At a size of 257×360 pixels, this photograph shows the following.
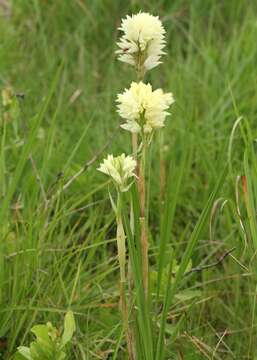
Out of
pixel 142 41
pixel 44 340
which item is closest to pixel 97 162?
pixel 44 340

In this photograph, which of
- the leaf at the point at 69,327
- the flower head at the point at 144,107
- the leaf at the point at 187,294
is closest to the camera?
Answer: the flower head at the point at 144,107

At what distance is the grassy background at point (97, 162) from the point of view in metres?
1.82

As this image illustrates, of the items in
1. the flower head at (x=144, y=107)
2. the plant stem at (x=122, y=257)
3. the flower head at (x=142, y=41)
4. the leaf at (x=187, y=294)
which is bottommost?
the leaf at (x=187, y=294)

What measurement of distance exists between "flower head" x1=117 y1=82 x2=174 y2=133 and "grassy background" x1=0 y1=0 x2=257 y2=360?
255 mm

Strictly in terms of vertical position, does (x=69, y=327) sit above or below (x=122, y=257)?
below

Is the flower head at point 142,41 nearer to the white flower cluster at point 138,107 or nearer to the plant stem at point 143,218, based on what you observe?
the white flower cluster at point 138,107

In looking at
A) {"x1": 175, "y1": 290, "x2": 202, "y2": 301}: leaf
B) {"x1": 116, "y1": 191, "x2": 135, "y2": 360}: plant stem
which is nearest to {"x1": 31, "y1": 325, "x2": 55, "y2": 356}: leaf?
{"x1": 116, "y1": 191, "x2": 135, "y2": 360}: plant stem

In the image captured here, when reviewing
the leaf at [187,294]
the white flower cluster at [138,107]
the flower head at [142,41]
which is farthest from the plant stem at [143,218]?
the leaf at [187,294]

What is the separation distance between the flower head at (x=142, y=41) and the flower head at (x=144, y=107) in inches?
3.5

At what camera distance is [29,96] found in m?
2.94

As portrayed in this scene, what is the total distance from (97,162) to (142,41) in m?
1.00

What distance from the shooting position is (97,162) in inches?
95.7

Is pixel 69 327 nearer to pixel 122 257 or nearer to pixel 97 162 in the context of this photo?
pixel 122 257

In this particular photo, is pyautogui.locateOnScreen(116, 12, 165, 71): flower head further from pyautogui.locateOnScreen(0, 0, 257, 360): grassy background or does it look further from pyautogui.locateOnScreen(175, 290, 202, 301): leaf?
pyautogui.locateOnScreen(175, 290, 202, 301): leaf
